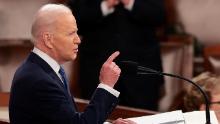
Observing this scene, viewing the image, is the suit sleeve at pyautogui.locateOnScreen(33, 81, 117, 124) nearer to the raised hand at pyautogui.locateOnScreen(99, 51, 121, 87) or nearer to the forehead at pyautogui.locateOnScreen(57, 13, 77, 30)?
the raised hand at pyautogui.locateOnScreen(99, 51, 121, 87)

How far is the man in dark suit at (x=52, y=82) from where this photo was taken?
1.75m

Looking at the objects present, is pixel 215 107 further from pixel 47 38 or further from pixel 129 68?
pixel 47 38

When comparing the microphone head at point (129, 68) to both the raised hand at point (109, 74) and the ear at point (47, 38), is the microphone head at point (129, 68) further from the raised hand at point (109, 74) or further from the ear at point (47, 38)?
the ear at point (47, 38)

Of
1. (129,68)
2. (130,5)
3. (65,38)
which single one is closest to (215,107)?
(129,68)

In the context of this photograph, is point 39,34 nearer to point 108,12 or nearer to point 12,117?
point 12,117

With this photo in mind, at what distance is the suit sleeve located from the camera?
1.73 metres

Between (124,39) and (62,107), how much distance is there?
6.00 ft

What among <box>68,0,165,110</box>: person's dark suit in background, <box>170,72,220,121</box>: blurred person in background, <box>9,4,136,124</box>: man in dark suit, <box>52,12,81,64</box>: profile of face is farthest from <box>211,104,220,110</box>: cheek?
<box>68,0,165,110</box>: person's dark suit in background

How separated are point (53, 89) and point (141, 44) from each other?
6.23 ft

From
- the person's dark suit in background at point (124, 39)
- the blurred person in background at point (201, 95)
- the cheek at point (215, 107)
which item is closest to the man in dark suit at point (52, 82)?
the cheek at point (215, 107)

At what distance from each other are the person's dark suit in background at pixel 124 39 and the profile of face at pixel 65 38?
1.51 meters

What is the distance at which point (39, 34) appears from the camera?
1829mm

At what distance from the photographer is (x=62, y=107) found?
1.74 metres

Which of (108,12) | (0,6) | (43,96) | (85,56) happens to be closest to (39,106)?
(43,96)
